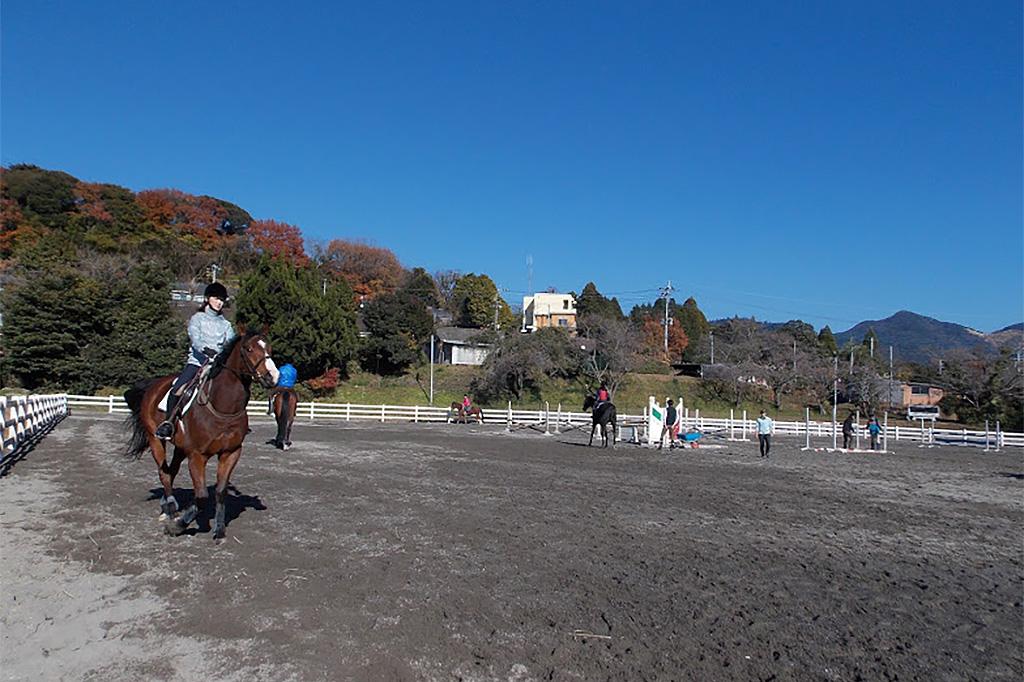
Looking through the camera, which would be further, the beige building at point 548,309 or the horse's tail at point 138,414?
the beige building at point 548,309

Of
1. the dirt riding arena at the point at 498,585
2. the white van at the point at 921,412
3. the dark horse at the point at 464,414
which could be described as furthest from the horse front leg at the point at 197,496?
the white van at the point at 921,412

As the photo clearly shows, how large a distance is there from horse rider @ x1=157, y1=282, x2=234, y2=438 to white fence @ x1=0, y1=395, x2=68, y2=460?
6456 millimetres

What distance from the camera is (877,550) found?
24.1 ft

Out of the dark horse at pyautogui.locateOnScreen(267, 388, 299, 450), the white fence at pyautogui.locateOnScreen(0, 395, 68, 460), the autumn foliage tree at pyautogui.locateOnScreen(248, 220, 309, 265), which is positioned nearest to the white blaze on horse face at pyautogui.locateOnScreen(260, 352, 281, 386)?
the white fence at pyautogui.locateOnScreen(0, 395, 68, 460)

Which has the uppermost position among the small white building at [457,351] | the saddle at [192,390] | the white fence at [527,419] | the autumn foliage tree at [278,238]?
the autumn foliage tree at [278,238]

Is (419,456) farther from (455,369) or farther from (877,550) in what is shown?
(455,369)

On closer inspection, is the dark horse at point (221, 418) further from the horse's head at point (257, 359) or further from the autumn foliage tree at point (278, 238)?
the autumn foliage tree at point (278, 238)

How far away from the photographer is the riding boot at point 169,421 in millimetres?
6691

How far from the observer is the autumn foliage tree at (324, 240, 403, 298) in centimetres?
6988

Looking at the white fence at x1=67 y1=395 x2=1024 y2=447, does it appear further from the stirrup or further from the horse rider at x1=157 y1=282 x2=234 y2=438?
the stirrup

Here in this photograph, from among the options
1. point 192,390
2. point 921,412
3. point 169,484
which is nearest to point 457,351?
point 921,412

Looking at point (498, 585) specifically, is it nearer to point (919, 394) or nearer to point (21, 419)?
point (21, 419)

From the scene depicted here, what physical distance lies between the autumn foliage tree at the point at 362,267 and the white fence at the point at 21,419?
47.8 m

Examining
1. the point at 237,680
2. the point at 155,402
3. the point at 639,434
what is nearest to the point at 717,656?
the point at 237,680
